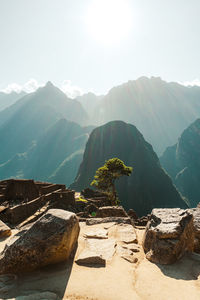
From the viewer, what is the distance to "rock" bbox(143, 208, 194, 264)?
4242 mm

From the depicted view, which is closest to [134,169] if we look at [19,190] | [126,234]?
[19,190]

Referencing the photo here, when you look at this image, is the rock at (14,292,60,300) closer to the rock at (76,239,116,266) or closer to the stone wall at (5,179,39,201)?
the rock at (76,239,116,266)

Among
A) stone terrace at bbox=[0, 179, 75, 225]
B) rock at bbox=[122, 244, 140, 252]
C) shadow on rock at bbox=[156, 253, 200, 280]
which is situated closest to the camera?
shadow on rock at bbox=[156, 253, 200, 280]

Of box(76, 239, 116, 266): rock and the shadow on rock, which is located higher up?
box(76, 239, 116, 266): rock

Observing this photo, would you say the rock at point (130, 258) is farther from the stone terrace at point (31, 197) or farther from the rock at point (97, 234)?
the stone terrace at point (31, 197)

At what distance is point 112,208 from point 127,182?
117724mm

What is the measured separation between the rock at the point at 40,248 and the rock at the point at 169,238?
2134 millimetres

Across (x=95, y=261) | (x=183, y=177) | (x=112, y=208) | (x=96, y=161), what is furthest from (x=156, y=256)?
(x=183, y=177)

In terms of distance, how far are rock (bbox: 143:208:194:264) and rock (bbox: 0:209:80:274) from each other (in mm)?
2134

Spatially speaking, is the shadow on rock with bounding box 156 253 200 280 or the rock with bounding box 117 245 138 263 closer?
the shadow on rock with bounding box 156 253 200 280

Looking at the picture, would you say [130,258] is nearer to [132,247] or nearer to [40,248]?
[132,247]

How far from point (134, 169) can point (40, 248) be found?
136 metres

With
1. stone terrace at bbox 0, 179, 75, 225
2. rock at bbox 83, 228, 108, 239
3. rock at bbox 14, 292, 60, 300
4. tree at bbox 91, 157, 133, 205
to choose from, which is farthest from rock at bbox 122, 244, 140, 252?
tree at bbox 91, 157, 133, 205

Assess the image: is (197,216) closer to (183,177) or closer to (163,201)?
(163,201)
